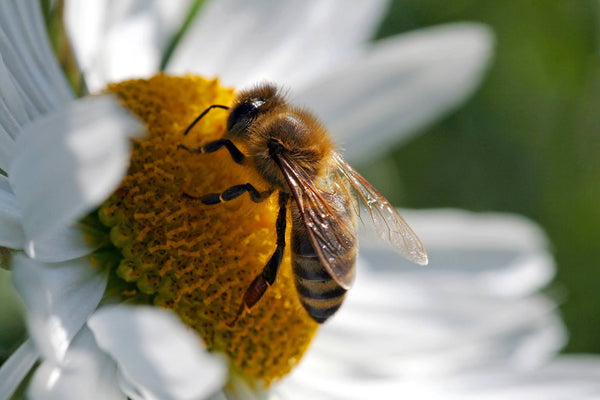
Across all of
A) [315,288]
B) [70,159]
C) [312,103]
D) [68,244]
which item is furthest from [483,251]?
[70,159]

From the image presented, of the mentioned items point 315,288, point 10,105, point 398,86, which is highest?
point 398,86

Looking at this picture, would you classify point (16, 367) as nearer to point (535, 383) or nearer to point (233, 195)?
point (233, 195)

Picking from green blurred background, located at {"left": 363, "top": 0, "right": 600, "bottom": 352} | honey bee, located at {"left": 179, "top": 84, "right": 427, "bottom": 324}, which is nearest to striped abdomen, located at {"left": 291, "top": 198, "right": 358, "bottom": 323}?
honey bee, located at {"left": 179, "top": 84, "right": 427, "bottom": 324}

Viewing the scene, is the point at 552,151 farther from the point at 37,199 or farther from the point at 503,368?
the point at 37,199

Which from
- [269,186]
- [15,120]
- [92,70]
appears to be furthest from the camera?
[92,70]

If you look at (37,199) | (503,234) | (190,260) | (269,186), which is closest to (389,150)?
(503,234)

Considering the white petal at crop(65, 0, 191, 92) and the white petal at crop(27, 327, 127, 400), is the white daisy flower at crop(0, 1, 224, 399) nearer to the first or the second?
the white petal at crop(27, 327, 127, 400)
